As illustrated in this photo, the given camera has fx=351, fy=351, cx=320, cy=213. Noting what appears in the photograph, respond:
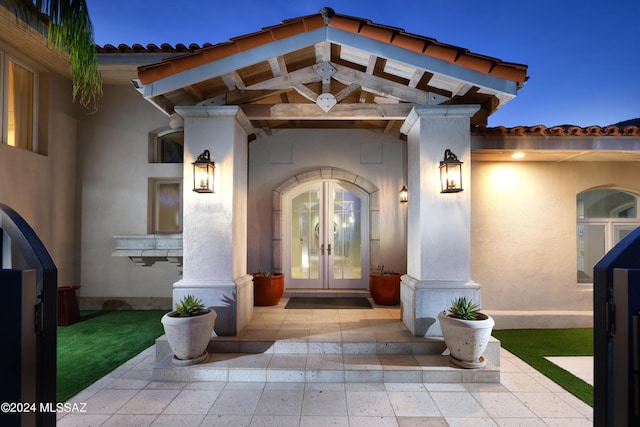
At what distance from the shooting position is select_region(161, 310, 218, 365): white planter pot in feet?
13.7

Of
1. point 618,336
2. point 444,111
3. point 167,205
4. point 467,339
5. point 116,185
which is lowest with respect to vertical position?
point 467,339

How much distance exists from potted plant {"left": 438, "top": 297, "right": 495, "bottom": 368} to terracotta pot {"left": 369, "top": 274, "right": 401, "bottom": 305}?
2.31 metres

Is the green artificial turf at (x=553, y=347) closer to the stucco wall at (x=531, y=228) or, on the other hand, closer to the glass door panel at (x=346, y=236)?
the stucco wall at (x=531, y=228)

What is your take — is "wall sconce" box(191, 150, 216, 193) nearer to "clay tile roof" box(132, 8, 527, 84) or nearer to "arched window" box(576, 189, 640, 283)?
"clay tile roof" box(132, 8, 527, 84)

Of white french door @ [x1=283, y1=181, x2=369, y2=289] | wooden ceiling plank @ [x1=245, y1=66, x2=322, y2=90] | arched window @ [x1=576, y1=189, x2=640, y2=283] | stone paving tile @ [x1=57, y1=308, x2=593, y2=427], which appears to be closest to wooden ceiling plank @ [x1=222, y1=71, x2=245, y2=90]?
wooden ceiling plank @ [x1=245, y1=66, x2=322, y2=90]

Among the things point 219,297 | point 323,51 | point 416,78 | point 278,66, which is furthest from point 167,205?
point 416,78

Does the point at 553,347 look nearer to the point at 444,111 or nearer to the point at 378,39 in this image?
the point at 444,111

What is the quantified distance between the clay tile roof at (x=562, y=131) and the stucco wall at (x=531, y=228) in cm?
89

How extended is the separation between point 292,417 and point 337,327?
1973mm

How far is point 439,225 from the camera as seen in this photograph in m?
4.90

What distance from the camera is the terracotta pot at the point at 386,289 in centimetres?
674

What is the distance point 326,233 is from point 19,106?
632 cm

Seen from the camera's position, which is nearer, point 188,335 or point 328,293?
point 188,335

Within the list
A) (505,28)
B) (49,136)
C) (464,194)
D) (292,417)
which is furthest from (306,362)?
(505,28)
